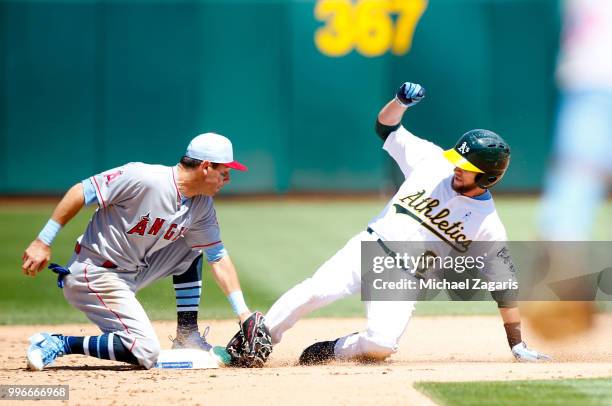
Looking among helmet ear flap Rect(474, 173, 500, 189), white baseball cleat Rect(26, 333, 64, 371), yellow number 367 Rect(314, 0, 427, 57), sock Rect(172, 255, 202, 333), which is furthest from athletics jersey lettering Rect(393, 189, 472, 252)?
yellow number 367 Rect(314, 0, 427, 57)

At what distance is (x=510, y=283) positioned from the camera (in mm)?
6160

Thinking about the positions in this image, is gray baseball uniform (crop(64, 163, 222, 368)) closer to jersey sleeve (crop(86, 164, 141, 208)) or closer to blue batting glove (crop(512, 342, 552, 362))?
jersey sleeve (crop(86, 164, 141, 208))

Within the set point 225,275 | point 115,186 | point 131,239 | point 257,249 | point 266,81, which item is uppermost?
point 115,186

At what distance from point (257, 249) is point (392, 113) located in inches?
216

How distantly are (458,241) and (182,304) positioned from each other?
1.81 meters

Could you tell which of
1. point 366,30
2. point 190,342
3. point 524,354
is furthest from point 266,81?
point 524,354

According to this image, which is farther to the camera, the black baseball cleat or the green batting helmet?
the black baseball cleat

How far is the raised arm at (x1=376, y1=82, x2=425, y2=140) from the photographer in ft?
20.5

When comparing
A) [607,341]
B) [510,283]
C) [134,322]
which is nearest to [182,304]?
[134,322]

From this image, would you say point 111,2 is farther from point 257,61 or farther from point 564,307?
point 564,307

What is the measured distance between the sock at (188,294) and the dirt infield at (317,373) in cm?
52

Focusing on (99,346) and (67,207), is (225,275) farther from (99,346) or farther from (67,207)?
(67,207)

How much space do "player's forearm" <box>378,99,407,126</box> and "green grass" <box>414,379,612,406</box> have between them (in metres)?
1.80

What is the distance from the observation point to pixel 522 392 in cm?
512
